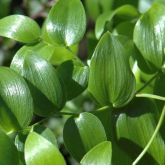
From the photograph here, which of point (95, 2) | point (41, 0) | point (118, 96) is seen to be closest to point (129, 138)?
point (118, 96)

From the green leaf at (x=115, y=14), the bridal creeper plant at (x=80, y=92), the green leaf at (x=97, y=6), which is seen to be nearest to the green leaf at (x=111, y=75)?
the bridal creeper plant at (x=80, y=92)

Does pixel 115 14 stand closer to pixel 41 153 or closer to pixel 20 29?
pixel 20 29

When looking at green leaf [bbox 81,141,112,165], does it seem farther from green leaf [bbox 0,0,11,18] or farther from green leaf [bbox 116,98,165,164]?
green leaf [bbox 0,0,11,18]

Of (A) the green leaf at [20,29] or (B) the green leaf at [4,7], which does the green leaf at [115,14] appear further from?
(B) the green leaf at [4,7]

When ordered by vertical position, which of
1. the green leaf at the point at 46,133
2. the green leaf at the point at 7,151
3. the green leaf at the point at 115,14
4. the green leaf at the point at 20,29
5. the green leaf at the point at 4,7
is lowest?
the green leaf at the point at 4,7

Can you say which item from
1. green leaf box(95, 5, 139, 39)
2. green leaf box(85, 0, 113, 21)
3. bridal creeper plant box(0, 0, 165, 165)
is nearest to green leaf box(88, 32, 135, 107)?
bridal creeper plant box(0, 0, 165, 165)
